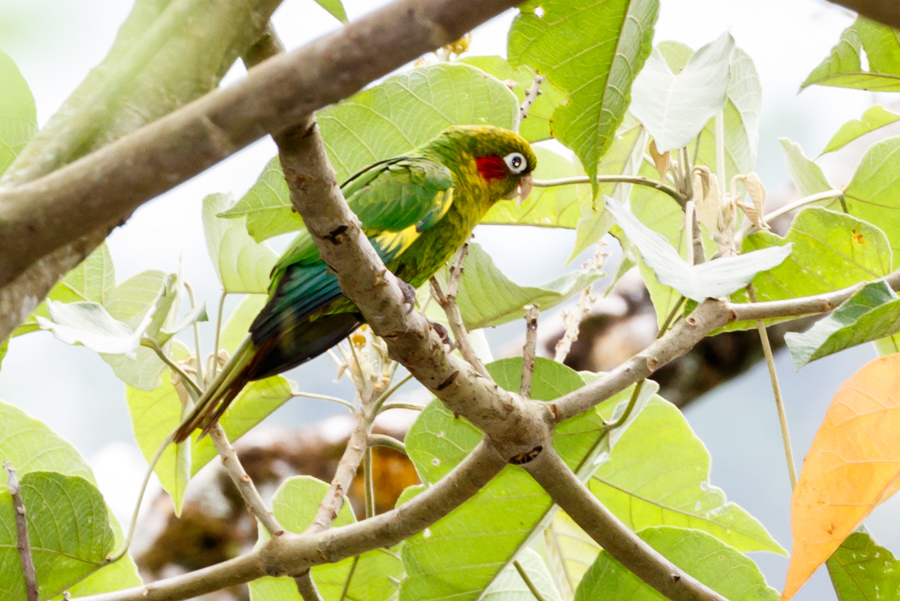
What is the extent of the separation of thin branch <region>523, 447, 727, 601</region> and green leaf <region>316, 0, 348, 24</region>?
435 mm

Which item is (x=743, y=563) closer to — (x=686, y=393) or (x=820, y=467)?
(x=820, y=467)

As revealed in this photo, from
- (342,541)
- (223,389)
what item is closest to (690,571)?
(342,541)

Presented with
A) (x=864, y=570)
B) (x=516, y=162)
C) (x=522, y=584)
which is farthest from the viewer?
(x=516, y=162)

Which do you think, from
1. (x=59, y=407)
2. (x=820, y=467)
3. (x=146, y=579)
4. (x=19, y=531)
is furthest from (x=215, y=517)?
(x=820, y=467)

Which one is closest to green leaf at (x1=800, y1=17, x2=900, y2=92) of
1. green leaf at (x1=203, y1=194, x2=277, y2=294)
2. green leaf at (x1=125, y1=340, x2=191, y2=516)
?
green leaf at (x1=203, y1=194, x2=277, y2=294)

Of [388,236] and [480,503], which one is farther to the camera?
[388,236]

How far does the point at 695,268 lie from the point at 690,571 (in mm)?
360

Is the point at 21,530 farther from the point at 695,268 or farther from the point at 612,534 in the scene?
the point at 695,268

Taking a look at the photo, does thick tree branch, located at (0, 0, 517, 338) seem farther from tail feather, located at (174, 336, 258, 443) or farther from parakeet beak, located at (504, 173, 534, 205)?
parakeet beak, located at (504, 173, 534, 205)

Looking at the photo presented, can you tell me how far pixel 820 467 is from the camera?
2.04 feet

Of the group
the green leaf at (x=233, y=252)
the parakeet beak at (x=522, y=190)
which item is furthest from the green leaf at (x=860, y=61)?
the green leaf at (x=233, y=252)

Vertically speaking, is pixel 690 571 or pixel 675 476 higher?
pixel 675 476

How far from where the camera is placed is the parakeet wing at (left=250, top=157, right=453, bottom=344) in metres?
1.01

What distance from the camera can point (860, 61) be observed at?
0.96 metres
